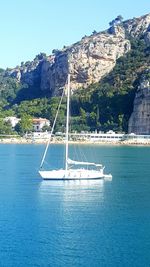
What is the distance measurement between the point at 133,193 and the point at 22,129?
97.1m

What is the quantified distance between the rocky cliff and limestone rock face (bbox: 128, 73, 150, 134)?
966 inches

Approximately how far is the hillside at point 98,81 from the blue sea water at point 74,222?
82549mm

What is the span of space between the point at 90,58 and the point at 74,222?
399 feet

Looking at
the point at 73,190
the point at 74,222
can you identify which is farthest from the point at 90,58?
the point at 74,222

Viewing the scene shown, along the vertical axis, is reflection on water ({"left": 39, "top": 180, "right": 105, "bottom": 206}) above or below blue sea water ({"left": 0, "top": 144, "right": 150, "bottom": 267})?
above

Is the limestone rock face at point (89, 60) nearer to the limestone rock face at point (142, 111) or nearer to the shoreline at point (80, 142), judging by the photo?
the limestone rock face at point (142, 111)

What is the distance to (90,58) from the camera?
15138cm

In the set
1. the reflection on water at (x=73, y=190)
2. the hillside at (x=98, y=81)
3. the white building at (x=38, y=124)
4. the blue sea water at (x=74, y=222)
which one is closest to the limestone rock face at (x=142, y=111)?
the hillside at (x=98, y=81)

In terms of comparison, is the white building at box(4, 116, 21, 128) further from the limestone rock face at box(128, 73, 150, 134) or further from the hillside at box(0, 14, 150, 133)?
the limestone rock face at box(128, 73, 150, 134)

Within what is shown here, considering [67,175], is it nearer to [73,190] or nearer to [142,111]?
[73,190]

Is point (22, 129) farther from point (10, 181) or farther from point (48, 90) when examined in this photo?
point (10, 181)

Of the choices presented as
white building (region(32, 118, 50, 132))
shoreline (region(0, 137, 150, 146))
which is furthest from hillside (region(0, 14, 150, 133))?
shoreline (region(0, 137, 150, 146))

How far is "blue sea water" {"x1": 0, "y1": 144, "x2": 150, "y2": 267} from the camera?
26.0m

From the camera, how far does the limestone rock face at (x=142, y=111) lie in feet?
415
